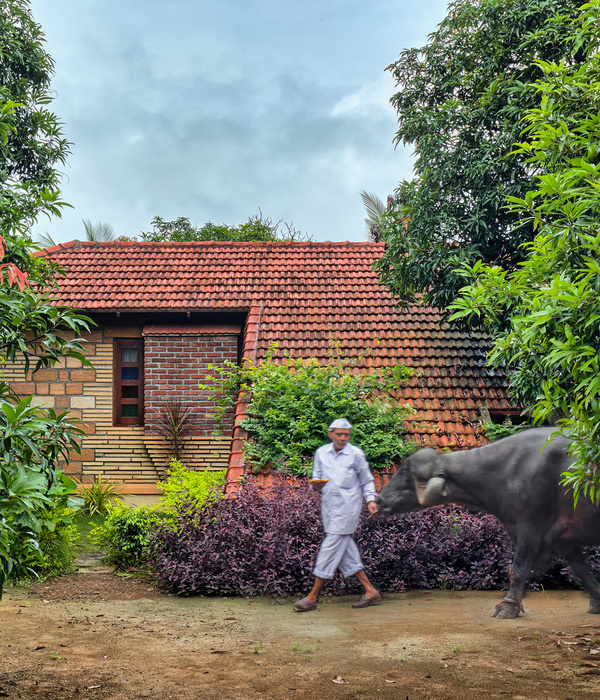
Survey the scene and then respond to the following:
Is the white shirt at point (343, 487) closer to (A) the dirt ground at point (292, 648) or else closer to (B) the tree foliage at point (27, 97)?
(A) the dirt ground at point (292, 648)

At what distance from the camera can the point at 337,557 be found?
655 cm

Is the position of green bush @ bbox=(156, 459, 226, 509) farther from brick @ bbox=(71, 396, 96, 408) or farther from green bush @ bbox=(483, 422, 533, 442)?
brick @ bbox=(71, 396, 96, 408)

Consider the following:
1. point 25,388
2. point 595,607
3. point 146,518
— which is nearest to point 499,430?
point 595,607

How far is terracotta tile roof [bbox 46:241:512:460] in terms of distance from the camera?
11.0 m

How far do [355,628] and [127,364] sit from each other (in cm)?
877

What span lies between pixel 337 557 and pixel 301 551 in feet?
2.46

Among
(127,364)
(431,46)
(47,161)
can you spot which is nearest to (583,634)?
(431,46)

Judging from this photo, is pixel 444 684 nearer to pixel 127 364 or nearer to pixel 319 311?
pixel 319 311

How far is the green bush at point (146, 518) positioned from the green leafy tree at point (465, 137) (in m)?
4.77

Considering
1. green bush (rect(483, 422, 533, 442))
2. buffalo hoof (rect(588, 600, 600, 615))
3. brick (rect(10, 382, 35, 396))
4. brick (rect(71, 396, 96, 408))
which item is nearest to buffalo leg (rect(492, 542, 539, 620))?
buffalo hoof (rect(588, 600, 600, 615))

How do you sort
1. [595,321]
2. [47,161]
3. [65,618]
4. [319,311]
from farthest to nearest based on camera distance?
[319,311] < [47,161] < [65,618] < [595,321]

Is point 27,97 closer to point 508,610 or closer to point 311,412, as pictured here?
point 311,412

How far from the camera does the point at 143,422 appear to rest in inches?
521

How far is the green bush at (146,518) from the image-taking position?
26.1 feet
